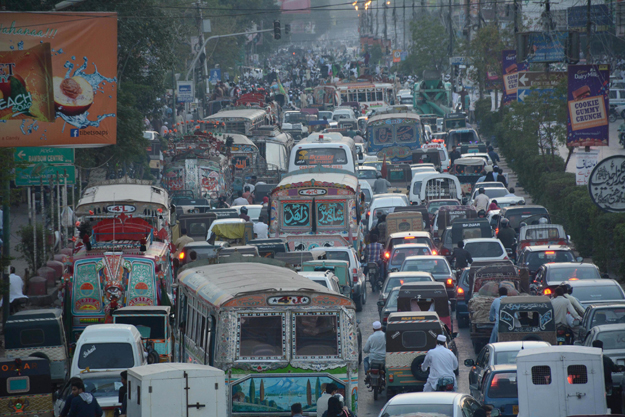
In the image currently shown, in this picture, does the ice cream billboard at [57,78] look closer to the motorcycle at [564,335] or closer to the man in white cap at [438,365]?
the man in white cap at [438,365]

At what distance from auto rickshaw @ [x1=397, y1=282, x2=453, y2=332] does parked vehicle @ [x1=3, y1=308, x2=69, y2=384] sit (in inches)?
244

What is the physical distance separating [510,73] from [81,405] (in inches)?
1297

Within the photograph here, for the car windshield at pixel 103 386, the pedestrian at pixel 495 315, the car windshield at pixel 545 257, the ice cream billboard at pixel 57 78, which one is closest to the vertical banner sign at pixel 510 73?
the car windshield at pixel 545 257

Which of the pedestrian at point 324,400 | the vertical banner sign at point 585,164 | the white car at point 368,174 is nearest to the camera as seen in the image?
the pedestrian at point 324,400

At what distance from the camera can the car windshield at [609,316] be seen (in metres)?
17.4

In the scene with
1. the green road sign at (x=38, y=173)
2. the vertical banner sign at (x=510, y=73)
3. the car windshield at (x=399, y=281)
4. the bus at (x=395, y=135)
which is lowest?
the car windshield at (x=399, y=281)

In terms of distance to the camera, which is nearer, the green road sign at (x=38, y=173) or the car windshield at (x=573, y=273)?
the car windshield at (x=573, y=273)

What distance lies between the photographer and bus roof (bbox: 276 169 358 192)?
26.9m

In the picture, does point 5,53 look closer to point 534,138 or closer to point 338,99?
point 534,138

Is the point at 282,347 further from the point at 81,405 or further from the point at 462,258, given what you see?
the point at 462,258

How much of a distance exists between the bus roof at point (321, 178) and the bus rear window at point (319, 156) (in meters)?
6.26

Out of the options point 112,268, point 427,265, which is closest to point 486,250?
point 427,265

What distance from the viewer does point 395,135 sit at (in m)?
50.3

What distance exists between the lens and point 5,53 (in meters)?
17.7
